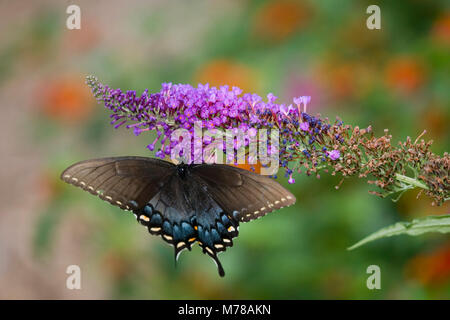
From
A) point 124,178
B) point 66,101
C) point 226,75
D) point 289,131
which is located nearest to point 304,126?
point 289,131

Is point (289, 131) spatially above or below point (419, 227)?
above

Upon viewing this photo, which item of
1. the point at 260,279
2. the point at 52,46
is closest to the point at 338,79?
the point at 260,279

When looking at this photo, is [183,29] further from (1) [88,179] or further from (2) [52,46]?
Result: (1) [88,179]

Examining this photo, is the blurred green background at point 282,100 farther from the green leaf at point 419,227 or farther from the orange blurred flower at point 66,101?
the green leaf at point 419,227

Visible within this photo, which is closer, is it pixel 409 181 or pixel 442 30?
pixel 409 181

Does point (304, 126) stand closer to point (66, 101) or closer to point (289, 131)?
point (289, 131)

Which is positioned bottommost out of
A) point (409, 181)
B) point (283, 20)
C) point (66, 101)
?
point (409, 181)
